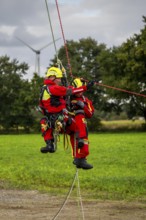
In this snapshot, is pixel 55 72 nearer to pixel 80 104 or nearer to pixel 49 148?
pixel 80 104

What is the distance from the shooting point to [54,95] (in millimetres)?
11914

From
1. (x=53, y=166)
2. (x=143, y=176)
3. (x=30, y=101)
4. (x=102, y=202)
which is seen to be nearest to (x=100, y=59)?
(x=30, y=101)

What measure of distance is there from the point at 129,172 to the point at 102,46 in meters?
80.9

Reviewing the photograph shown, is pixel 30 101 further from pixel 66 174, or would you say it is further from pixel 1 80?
pixel 66 174

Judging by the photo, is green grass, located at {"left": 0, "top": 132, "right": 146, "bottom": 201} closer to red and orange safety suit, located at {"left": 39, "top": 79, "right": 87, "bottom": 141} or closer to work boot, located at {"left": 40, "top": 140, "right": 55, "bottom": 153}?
work boot, located at {"left": 40, "top": 140, "right": 55, "bottom": 153}

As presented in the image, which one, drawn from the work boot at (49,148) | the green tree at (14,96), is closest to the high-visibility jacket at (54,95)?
the work boot at (49,148)

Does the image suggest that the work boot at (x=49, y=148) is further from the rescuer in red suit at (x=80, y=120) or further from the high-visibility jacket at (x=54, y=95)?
the high-visibility jacket at (x=54, y=95)

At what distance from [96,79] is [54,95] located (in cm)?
7018

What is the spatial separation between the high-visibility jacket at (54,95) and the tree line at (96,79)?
195 ft

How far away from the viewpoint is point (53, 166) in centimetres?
3225

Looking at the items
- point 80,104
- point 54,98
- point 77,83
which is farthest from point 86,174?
point 54,98

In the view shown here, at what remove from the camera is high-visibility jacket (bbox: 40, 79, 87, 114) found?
1177 centimetres

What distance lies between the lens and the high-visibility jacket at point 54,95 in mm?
11773

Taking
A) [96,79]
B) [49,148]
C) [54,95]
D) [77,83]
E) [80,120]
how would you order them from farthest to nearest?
[96,79], [49,148], [80,120], [77,83], [54,95]
